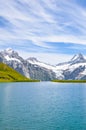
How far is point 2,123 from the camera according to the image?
6556cm

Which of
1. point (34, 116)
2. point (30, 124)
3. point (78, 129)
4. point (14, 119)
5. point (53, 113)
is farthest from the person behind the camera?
point (53, 113)

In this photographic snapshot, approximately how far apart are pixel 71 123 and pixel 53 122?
422 centimetres

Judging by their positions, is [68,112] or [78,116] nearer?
[78,116]

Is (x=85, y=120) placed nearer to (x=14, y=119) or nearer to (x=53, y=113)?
(x=53, y=113)

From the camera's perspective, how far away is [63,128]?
61062mm

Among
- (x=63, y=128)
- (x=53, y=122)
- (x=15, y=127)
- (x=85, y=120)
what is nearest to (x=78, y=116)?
(x=85, y=120)

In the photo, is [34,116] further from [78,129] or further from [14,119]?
[78,129]

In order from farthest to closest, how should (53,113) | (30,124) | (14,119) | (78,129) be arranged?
(53,113), (14,119), (30,124), (78,129)

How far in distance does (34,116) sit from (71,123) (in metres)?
12.6

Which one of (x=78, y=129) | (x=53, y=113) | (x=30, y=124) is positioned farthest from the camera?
(x=53, y=113)

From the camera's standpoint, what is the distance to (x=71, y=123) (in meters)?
66.9

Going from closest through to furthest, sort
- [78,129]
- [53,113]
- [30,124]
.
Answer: [78,129] → [30,124] → [53,113]

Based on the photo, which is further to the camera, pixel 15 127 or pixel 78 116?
pixel 78 116

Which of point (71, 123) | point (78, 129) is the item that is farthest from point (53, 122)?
point (78, 129)
